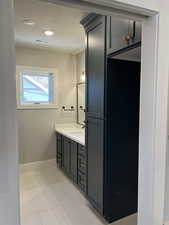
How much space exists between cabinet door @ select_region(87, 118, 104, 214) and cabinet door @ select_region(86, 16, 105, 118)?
150mm

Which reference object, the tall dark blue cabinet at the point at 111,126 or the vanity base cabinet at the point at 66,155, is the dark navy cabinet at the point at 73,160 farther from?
the tall dark blue cabinet at the point at 111,126

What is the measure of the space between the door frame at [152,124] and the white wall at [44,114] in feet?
9.57

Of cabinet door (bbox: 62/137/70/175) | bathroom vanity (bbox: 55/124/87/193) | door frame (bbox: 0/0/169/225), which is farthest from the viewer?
cabinet door (bbox: 62/137/70/175)

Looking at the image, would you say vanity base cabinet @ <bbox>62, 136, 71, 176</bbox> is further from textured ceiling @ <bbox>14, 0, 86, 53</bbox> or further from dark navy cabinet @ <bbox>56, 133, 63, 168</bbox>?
textured ceiling @ <bbox>14, 0, 86, 53</bbox>

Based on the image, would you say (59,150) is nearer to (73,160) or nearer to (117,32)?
(73,160)

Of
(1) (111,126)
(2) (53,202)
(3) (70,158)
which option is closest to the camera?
(1) (111,126)

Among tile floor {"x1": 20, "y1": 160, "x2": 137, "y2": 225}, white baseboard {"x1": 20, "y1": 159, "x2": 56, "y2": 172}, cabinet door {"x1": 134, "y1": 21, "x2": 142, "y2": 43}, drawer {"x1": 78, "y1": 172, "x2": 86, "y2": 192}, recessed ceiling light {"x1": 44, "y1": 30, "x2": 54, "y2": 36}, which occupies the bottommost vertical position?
tile floor {"x1": 20, "y1": 160, "x2": 137, "y2": 225}

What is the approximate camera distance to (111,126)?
1.94 m

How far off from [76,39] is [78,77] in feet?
3.56

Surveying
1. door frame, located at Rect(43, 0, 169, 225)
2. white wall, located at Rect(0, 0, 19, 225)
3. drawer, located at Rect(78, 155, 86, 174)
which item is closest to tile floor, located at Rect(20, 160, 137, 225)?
drawer, located at Rect(78, 155, 86, 174)

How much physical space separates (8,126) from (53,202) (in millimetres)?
2154

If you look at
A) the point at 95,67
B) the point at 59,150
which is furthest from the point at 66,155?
the point at 95,67

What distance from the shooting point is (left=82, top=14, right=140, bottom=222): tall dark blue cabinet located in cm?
194

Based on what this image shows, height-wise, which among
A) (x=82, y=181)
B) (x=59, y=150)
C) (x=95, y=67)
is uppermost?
(x=95, y=67)
